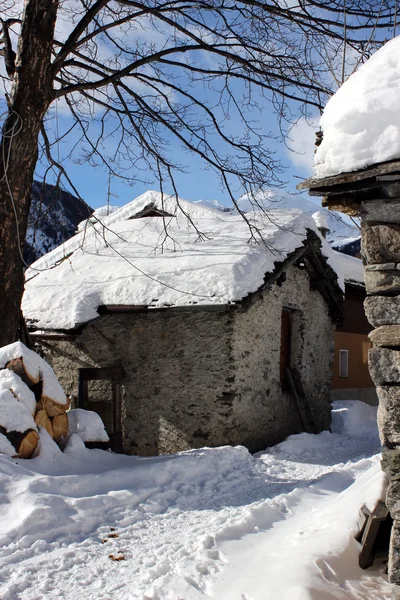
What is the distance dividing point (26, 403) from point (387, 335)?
3.79 m

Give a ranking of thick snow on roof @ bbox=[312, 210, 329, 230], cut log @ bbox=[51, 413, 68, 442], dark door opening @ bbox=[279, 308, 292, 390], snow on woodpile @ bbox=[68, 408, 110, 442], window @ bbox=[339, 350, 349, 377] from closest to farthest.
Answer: cut log @ bbox=[51, 413, 68, 442]
snow on woodpile @ bbox=[68, 408, 110, 442]
dark door opening @ bbox=[279, 308, 292, 390]
window @ bbox=[339, 350, 349, 377]
thick snow on roof @ bbox=[312, 210, 329, 230]

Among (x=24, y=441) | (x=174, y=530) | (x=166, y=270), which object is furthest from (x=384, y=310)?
(x=166, y=270)

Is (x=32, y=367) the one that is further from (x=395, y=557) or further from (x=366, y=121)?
(x=366, y=121)

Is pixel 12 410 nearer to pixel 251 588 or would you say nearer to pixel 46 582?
pixel 46 582

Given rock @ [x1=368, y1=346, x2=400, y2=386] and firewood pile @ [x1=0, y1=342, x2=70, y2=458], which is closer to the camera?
rock @ [x1=368, y1=346, x2=400, y2=386]

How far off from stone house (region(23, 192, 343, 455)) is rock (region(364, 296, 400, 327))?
5.03 meters

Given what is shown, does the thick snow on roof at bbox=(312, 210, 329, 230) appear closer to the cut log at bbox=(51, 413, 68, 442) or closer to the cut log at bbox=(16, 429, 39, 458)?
the cut log at bbox=(51, 413, 68, 442)

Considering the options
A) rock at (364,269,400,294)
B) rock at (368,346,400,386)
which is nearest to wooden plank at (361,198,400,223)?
rock at (364,269,400,294)

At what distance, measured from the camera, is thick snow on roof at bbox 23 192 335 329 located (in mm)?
9195

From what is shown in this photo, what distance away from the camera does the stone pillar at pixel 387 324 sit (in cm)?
336

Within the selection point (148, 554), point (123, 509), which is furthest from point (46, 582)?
point (123, 509)

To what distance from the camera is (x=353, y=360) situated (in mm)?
16516

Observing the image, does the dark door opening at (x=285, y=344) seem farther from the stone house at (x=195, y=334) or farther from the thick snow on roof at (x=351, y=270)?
the thick snow on roof at (x=351, y=270)

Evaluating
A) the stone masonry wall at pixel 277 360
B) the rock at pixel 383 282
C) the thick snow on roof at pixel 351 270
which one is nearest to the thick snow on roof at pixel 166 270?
the stone masonry wall at pixel 277 360
